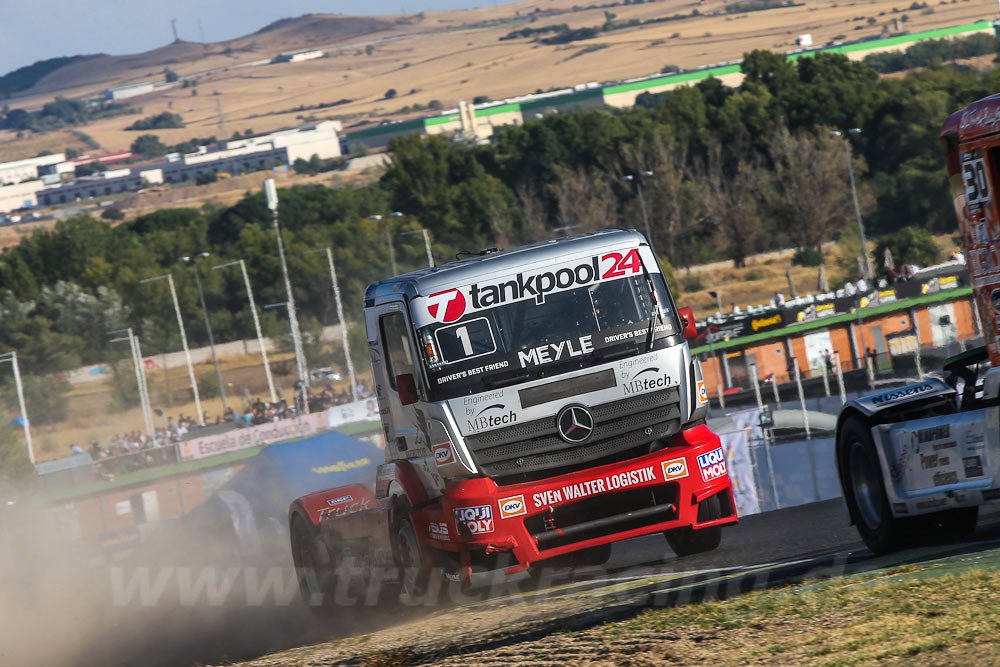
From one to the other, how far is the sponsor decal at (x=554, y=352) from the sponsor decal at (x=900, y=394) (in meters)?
2.55

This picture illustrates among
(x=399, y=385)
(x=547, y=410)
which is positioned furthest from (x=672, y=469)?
(x=399, y=385)

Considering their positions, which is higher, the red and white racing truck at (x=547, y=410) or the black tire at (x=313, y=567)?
the red and white racing truck at (x=547, y=410)

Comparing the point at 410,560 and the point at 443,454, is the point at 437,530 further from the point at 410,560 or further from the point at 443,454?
the point at 410,560

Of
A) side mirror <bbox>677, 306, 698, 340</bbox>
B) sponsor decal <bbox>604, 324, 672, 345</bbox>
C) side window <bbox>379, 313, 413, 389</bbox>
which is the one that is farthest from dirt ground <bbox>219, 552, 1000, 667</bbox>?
side mirror <bbox>677, 306, 698, 340</bbox>

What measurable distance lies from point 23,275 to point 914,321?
7231cm

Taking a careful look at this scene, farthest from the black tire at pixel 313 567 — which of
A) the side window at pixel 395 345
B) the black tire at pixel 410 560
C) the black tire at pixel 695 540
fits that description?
the black tire at pixel 695 540

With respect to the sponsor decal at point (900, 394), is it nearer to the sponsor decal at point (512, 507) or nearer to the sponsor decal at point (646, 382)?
the sponsor decal at point (646, 382)

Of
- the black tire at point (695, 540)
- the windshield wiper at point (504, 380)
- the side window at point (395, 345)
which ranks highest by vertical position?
the side window at point (395, 345)

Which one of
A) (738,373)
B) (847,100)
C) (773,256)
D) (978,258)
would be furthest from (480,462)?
(847,100)

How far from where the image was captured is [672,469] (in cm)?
1160

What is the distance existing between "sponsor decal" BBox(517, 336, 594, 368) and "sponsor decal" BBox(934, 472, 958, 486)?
3.25 m

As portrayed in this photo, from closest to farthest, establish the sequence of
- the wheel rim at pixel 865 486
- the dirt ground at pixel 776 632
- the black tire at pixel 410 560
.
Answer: the dirt ground at pixel 776 632
the wheel rim at pixel 865 486
the black tire at pixel 410 560

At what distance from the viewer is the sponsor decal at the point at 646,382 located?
11633mm

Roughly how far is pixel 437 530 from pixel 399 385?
4.42 ft
